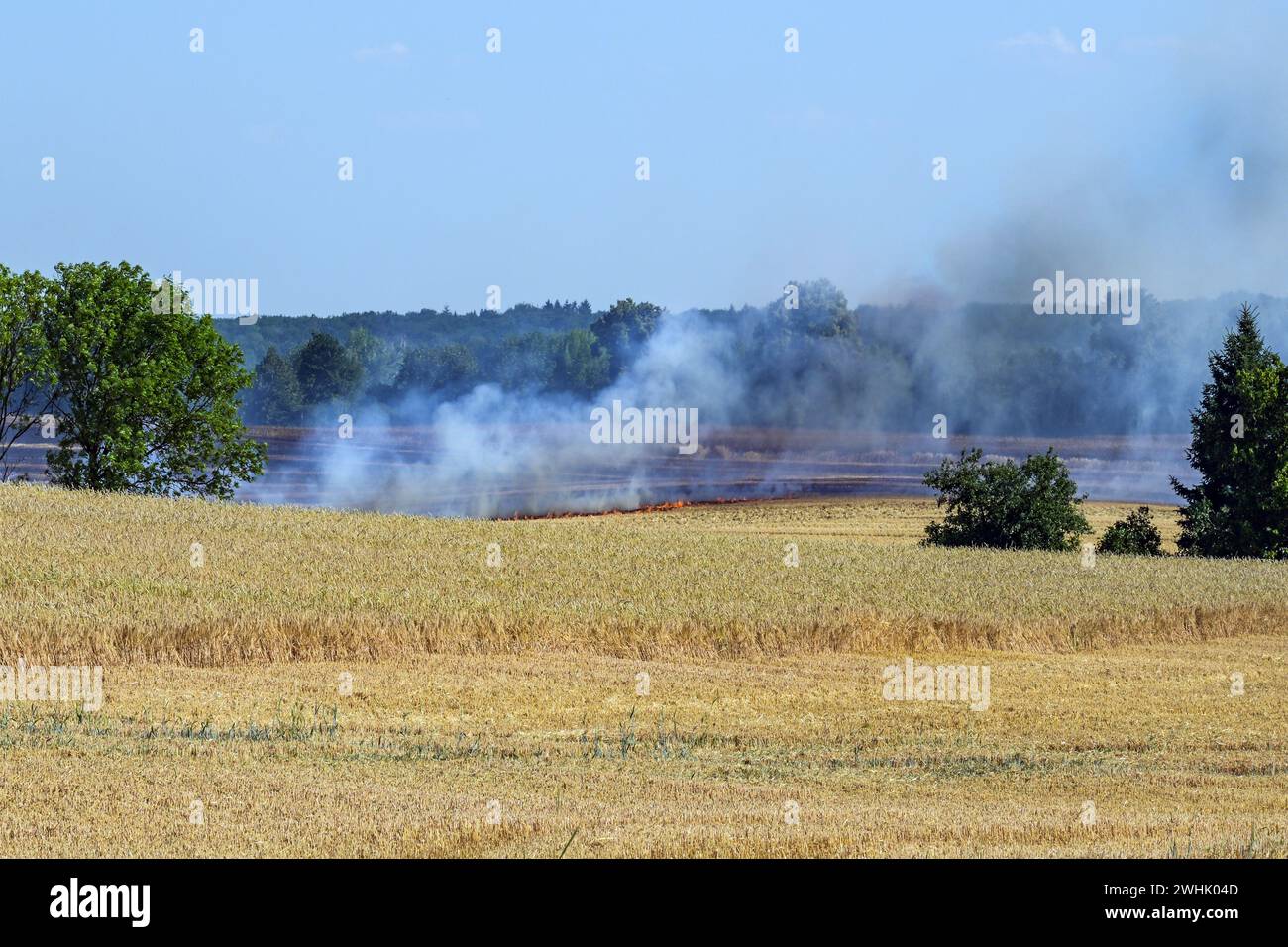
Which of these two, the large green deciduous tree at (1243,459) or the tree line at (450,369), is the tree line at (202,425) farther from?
the tree line at (450,369)

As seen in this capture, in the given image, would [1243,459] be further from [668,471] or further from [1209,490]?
[668,471]

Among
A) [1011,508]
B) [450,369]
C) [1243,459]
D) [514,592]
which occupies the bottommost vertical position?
[514,592]

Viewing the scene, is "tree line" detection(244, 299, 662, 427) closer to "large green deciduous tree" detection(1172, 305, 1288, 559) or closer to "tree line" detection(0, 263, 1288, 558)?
"tree line" detection(0, 263, 1288, 558)

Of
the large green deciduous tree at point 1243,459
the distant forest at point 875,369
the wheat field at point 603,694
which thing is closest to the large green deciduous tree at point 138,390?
the wheat field at point 603,694

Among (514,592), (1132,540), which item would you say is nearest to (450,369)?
(1132,540)

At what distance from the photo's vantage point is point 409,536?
37906 millimetres

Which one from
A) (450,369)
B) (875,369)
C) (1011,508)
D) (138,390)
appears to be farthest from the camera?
(450,369)

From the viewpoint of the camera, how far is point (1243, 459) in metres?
52.8

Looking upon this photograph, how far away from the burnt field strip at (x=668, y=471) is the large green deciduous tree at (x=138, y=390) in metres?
25.9

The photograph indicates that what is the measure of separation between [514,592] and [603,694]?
688 cm

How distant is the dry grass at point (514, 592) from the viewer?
25.7 m

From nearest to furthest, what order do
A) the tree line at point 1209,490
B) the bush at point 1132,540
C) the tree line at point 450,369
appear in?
the tree line at point 1209,490, the bush at point 1132,540, the tree line at point 450,369

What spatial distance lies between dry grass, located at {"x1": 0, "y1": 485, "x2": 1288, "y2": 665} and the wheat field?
0.33ft
